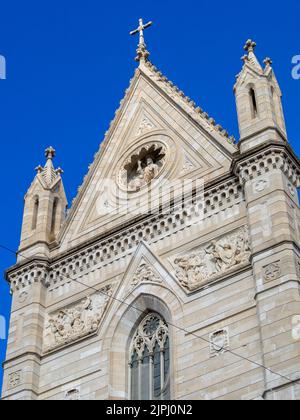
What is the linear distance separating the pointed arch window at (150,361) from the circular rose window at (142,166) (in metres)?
4.61

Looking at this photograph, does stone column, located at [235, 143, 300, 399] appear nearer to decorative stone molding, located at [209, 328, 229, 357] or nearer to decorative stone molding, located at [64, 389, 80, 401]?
decorative stone molding, located at [209, 328, 229, 357]

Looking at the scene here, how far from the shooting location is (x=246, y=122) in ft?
84.9

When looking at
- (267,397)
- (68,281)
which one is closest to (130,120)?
(68,281)

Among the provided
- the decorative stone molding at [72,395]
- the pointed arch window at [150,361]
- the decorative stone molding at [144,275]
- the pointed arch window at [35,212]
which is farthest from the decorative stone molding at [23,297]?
the pointed arch window at [150,361]

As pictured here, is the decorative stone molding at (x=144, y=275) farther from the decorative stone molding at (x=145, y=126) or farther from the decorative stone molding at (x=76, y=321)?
the decorative stone molding at (x=145, y=126)

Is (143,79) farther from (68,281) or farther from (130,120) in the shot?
(68,281)

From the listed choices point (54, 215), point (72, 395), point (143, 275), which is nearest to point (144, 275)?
point (143, 275)

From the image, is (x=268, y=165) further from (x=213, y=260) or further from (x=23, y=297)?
(x=23, y=297)

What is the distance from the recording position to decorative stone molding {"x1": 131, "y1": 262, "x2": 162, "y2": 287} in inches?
993

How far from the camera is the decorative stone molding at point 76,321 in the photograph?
25547mm

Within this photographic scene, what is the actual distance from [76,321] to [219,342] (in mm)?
4784

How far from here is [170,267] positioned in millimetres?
25062

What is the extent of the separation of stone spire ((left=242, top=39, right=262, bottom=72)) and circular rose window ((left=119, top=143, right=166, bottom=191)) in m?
3.46
